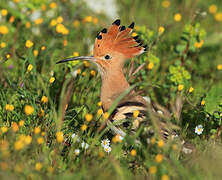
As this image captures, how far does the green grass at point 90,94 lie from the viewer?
251 cm

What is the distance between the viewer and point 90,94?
3682 mm

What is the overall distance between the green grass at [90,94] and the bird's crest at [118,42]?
1.06 ft

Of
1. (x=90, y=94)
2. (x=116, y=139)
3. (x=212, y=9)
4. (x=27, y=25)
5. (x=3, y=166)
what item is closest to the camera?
(x=3, y=166)

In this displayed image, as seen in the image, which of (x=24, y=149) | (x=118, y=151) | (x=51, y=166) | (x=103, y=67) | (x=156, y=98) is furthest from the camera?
(x=156, y=98)

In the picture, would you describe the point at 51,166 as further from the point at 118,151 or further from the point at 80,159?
the point at 118,151

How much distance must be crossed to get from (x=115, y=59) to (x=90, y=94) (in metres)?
0.62

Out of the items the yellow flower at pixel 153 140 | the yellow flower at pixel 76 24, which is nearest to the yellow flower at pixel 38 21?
the yellow flower at pixel 76 24

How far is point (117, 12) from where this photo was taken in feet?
18.8

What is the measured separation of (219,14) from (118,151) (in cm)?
361

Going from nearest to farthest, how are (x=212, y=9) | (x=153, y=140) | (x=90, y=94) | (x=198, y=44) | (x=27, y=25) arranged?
(x=153, y=140), (x=90, y=94), (x=198, y=44), (x=27, y=25), (x=212, y=9)

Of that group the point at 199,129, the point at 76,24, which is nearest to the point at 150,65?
the point at 199,129

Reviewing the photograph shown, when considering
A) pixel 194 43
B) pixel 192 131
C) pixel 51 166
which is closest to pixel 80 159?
pixel 51 166

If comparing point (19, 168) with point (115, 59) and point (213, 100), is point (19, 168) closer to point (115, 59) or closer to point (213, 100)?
point (115, 59)

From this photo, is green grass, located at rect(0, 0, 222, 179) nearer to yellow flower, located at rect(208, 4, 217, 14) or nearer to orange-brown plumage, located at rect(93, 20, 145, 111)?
yellow flower, located at rect(208, 4, 217, 14)
